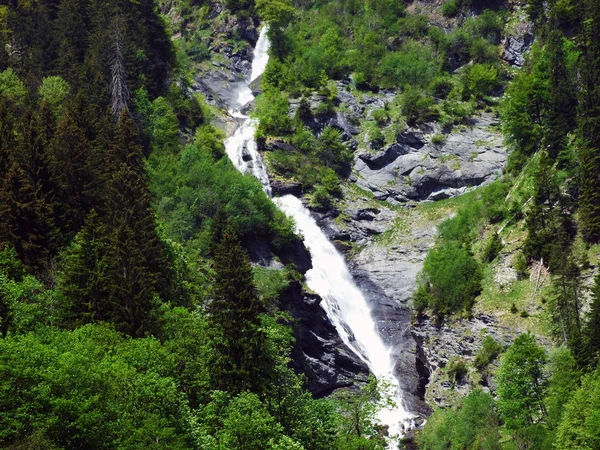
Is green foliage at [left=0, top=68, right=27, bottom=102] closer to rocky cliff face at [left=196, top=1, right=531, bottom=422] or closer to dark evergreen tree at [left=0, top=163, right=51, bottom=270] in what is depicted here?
dark evergreen tree at [left=0, top=163, right=51, bottom=270]

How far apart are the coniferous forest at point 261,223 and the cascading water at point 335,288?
2.63 metres

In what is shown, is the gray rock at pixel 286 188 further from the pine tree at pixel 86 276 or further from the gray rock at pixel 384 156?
the pine tree at pixel 86 276

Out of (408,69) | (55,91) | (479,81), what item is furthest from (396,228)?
(55,91)

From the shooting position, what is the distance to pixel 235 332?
139ft

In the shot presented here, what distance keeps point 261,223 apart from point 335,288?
15.1m

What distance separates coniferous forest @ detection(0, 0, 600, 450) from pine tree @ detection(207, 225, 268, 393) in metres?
0.13

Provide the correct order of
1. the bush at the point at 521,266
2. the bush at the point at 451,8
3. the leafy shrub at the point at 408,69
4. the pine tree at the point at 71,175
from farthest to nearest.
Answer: the bush at the point at 451,8 → the leafy shrub at the point at 408,69 → the bush at the point at 521,266 → the pine tree at the point at 71,175

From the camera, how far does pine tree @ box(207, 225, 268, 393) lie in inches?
1622

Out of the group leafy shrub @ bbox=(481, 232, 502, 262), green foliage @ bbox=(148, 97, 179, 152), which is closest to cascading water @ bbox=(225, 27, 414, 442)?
leafy shrub @ bbox=(481, 232, 502, 262)

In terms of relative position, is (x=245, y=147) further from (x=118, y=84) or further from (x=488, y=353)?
(x=488, y=353)

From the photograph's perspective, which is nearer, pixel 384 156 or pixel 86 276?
pixel 86 276

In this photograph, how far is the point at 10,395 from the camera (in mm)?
28594

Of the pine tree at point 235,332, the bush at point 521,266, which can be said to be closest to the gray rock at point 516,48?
the bush at point 521,266

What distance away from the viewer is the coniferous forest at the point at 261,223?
3578 centimetres
